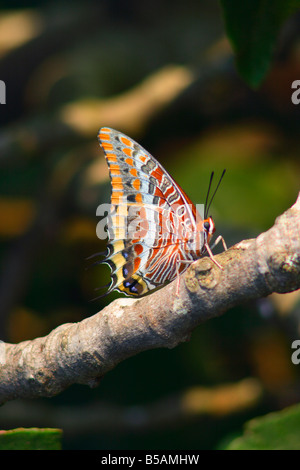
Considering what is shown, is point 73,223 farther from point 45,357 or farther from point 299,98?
point 45,357

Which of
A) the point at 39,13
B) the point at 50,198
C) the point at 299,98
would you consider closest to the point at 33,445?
the point at 50,198

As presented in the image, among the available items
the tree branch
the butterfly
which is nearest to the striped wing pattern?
the butterfly

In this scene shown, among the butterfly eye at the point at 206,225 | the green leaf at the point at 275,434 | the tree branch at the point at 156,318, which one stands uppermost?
the butterfly eye at the point at 206,225

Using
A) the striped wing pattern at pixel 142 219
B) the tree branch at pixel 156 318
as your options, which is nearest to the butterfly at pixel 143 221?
the striped wing pattern at pixel 142 219

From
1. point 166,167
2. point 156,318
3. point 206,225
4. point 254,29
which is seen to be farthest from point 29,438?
point 166,167

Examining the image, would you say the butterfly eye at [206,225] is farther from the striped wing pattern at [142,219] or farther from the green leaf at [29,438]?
the green leaf at [29,438]
